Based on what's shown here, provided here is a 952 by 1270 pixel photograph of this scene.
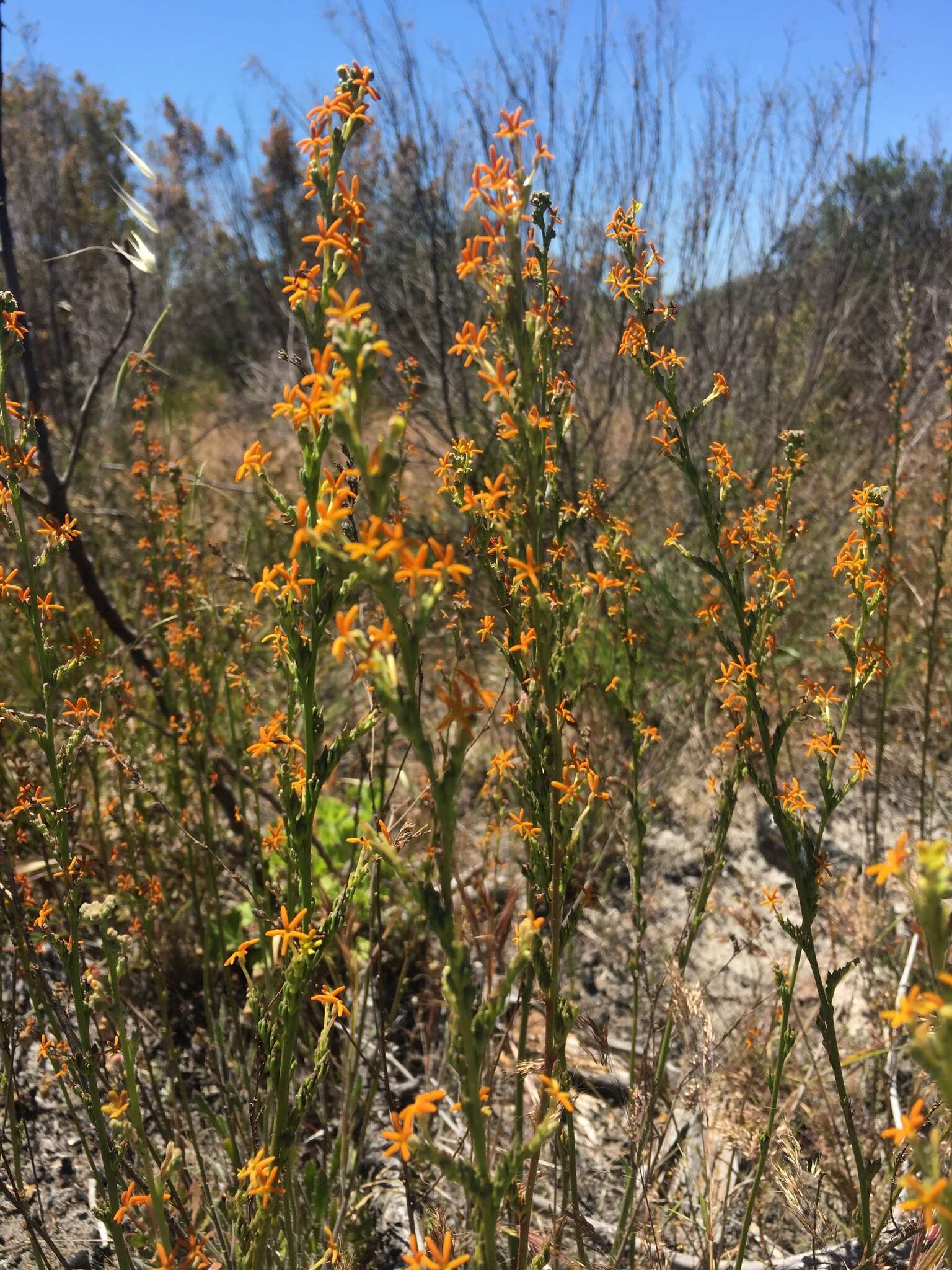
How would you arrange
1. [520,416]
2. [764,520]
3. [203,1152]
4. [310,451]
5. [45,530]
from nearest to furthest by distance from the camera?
[520,416] < [310,451] < [45,530] < [764,520] < [203,1152]

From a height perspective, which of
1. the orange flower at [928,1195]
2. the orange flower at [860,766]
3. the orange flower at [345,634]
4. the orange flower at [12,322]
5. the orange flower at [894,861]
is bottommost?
the orange flower at [928,1195]

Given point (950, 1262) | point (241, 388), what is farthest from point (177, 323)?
point (950, 1262)

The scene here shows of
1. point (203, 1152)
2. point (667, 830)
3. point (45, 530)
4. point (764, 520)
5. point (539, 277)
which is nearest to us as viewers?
point (539, 277)

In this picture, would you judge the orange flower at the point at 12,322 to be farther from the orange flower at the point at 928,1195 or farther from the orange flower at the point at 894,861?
the orange flower at the point at 928,1195

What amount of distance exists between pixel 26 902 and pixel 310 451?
168 cm

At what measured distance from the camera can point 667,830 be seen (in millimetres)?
4352

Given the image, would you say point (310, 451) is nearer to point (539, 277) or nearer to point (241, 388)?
point (539, 277)

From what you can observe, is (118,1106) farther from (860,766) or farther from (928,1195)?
(860,766)

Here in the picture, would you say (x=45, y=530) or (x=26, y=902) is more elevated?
(x=45, y=530)

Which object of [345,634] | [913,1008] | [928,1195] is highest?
[345,634]

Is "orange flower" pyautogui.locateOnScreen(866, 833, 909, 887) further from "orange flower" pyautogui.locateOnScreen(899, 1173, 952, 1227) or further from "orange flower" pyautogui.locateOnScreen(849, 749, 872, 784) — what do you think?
"orange flower" pyautogui.locateOnScreen(849, 749, 872, 784)

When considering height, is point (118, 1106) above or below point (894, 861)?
below

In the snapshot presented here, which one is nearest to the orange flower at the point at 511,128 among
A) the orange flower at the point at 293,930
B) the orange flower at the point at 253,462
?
the orange flower at the point at 253,462

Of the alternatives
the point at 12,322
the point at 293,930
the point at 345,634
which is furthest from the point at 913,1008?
the point at 12,322
